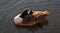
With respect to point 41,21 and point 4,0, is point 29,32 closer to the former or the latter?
point 41,21

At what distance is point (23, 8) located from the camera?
10023 mm

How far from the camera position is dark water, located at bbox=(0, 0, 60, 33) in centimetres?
875

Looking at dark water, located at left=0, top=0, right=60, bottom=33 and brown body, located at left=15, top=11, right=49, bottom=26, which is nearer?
dark water, located at left=0, top=0, right=60, bottom=33

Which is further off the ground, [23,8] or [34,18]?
[23,8]

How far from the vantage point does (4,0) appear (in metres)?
10.7

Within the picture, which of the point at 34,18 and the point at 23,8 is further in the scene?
the point at 23,8

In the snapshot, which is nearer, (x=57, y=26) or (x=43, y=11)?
(x=57, y=26)

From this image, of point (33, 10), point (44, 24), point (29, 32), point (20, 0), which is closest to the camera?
point (29, 32)

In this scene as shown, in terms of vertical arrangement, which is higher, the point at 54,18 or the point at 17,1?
the point at 17,1

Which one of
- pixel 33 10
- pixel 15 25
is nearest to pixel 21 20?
pixel 15 25

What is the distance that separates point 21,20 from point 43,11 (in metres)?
1.14

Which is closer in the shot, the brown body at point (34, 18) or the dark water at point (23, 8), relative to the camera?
the dark water at point (23, 8)

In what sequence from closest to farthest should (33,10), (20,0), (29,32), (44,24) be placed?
(29,32) < (44,24) < (33,10) < (20,0)

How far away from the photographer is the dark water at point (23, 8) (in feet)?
28.7
